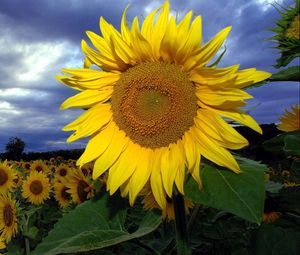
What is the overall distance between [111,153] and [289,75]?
2.87 ft

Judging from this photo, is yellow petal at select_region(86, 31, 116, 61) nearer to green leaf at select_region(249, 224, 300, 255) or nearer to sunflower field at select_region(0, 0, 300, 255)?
sunflower field at select_region(0, 0, 300, 255)

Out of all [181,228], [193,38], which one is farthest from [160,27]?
[181,228]

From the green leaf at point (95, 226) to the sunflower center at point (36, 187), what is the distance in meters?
5.07

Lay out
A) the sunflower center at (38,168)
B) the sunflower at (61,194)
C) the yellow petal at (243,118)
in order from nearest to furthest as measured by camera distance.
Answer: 1. the yellow petal at (243,118)
2. the sunflower at (61,194)
3. the sunflower center at (38,168)

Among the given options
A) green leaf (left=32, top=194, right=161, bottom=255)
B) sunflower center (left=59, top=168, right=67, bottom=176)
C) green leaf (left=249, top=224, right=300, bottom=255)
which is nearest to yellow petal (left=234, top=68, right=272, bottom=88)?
green leaf (left=32, top=194, right=161, bottom=255)

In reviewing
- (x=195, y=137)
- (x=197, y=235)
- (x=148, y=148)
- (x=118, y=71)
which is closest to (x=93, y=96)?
(x=118, y=71)

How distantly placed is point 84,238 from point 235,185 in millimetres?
617

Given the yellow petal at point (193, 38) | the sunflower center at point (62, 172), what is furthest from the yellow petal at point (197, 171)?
the sunflower center at point (62, 172)

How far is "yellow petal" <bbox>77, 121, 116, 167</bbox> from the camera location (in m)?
2.10

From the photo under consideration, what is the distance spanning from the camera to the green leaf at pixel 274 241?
235cm

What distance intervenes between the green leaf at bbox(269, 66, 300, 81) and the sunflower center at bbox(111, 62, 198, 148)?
1.24 ft

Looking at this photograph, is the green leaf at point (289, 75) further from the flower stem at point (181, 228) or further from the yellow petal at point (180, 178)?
the flower stem at point (181, 228)

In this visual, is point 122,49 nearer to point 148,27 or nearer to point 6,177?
point 148,27

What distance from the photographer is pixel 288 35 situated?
2.42 m
